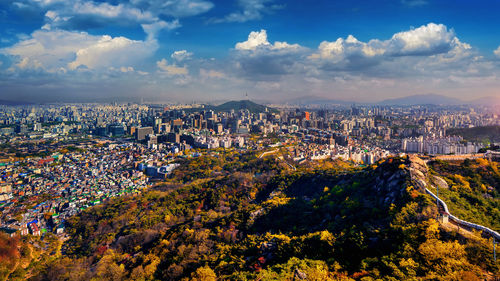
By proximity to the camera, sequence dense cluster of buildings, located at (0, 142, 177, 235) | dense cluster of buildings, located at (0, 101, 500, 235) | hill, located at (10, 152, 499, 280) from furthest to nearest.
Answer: dense cluster of buildings, located at (0, 101, 500, 235), dense cluster of buildings, located at (0, 142, 177, 235), hill, located at (10, 152, 499, 280)

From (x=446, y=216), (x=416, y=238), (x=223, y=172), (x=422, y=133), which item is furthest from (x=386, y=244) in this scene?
(x=422, y=133)

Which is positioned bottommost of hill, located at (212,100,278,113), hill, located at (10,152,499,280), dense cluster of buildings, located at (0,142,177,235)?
dense cluster of buildings, located at (0,142,177,235)

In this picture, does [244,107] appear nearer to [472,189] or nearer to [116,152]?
[116,152]

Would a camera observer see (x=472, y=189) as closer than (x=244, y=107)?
Yes

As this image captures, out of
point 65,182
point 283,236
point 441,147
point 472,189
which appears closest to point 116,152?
point 65,182

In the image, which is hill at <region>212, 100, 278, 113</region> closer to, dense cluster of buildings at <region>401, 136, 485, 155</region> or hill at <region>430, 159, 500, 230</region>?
dense cluster of buildings at <region>401, 136, 485, 155</region>

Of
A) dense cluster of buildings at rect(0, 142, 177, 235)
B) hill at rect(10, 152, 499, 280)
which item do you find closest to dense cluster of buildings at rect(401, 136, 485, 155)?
hill at rect(10, 152, 499, 280)

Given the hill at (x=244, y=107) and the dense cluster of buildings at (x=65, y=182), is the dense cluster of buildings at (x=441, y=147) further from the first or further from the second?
the hill at (x=244, y=107)

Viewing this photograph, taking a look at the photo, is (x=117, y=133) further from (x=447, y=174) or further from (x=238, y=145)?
(x=447, y=174)

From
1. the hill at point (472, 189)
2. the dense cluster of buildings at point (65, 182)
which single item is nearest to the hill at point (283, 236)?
the hill at point (472, 189)
